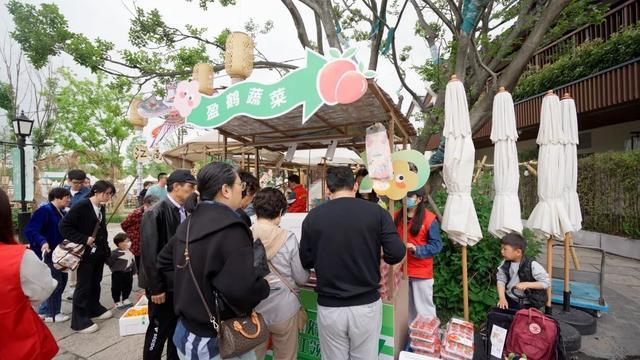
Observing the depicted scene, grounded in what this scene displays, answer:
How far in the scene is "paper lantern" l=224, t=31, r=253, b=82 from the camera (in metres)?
3.08

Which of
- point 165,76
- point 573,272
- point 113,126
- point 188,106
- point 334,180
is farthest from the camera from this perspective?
point 113,126

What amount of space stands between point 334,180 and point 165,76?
6.77 meters

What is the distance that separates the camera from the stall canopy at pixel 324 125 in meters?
3.37

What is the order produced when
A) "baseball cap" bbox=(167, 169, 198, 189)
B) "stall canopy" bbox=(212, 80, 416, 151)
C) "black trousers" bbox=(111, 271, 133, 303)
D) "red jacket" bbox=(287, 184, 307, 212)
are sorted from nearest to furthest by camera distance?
"baseball cap" bbox=(167, 169, 198, 189) → "stall canopy" bbox=(212, 80, 416, 151) → "black trousers" bbox=(111, 271, 133, 303) → "red jacket" bbox=(287, 184, 307, 212)

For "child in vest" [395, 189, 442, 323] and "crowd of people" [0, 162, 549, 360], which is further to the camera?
"child in vest" [395, 189, 442, 323]

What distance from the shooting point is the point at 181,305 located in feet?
5.75

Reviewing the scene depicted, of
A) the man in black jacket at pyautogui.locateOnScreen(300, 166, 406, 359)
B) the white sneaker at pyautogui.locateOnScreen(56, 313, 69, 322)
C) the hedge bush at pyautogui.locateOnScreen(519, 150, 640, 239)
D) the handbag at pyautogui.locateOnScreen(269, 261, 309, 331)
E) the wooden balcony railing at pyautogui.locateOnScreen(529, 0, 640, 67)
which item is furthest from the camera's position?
the wooden balcony railing at pyautogui.locateOnScreen(529, 0, 640, 67)

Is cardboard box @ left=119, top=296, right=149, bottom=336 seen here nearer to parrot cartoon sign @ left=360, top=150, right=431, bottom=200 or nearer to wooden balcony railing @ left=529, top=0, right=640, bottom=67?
parrot cartoon sign @ left=360, top=150, right=431, bottom=200

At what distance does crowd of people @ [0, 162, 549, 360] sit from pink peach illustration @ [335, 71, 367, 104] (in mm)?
552

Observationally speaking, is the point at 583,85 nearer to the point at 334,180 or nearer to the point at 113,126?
the point at 334,180

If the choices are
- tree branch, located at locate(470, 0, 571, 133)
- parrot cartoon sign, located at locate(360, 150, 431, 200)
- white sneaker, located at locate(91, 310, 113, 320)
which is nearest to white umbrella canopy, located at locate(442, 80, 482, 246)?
parrot cartoon sign, located at locate(360, 150, 431, 200)

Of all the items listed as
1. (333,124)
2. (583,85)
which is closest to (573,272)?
(333,124)

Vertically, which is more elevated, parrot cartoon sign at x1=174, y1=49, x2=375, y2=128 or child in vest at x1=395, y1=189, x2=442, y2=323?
parrot cartoon sign at x1=174, y1=49, x2=375, y2=128

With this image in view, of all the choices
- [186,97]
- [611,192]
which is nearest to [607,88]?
[611,192]
